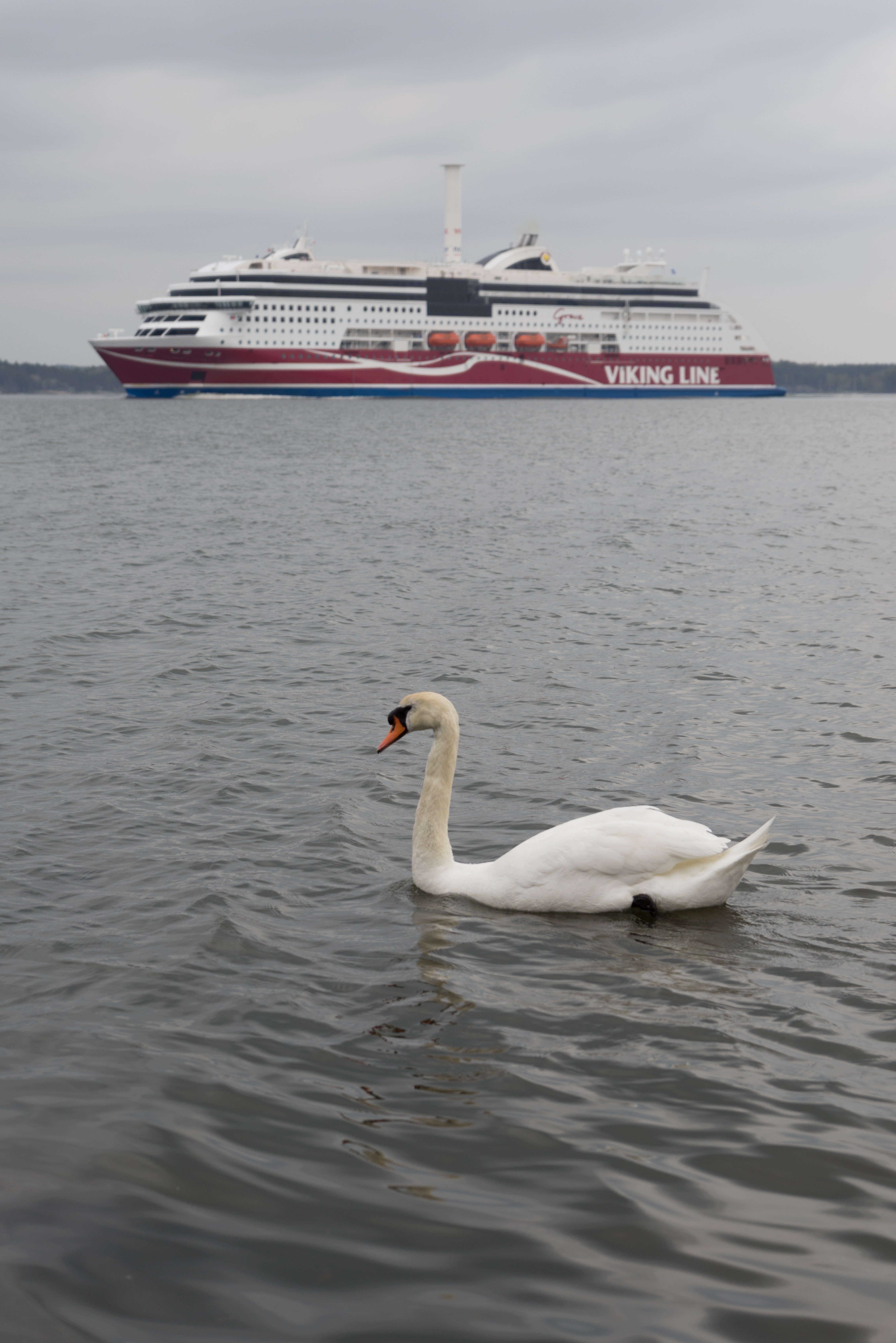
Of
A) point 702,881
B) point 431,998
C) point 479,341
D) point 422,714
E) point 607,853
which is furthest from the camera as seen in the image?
point 479,341

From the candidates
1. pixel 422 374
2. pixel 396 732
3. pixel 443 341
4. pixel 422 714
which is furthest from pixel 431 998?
pixel 443 341

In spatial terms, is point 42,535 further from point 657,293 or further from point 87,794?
point 657,293

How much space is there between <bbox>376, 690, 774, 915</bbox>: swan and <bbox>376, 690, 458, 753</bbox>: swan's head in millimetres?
279

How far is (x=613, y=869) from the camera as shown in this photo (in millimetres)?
5762

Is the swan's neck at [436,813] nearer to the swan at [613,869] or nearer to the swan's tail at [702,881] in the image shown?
the swan at [613,869]

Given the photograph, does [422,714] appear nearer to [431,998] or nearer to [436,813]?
[436,813]

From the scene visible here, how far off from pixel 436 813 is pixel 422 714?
0.52 m

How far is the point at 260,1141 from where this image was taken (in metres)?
3.96

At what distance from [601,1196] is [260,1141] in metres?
1.10

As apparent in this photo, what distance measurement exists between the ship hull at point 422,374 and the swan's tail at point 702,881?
86.1m

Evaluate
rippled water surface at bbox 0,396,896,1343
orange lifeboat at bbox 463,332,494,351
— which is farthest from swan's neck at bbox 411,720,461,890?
orange lifeboat at bbox 463,332,494,351

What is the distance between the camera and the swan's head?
643 cm

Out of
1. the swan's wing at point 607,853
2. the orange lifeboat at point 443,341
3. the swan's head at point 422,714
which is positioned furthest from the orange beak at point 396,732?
the orange lifeboat at point 443,341

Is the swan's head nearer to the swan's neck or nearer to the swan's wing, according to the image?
the swan's neck
